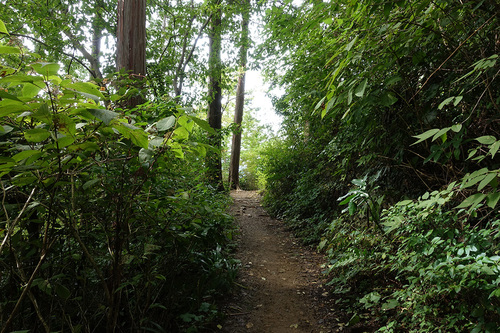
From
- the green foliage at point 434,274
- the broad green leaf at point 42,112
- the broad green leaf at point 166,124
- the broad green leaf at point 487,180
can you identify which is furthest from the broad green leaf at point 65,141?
the green foliage at point 434,274

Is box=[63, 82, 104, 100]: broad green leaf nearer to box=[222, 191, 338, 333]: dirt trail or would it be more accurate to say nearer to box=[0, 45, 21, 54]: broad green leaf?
box=[0, 45, 21, 54]: broad green leaf

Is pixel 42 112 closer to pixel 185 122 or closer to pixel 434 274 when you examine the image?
pixel 185 122

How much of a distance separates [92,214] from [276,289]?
9.52 ft

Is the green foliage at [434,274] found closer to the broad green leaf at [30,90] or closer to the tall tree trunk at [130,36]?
the broad green leaf at [30,90]

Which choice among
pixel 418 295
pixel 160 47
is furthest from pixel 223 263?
pixel 160 47

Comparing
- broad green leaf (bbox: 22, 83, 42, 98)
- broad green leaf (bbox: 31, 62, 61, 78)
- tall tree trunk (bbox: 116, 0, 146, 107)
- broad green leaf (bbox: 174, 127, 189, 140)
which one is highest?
tall tree trunk (bbox: 116, 0, 146, 107)

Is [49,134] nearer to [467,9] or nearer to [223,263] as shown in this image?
[223,263]

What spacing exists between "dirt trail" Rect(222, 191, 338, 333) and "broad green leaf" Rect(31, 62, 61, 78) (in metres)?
2.88

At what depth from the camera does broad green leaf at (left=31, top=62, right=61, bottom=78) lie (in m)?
0.91

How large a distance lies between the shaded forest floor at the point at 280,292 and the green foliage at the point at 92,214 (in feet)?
1.20

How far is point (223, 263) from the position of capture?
374 cm

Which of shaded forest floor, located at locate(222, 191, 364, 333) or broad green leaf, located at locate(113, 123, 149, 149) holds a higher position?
broad green leaf, located at locate(113, 123, 149, 149)

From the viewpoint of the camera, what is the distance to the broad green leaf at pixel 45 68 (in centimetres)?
91

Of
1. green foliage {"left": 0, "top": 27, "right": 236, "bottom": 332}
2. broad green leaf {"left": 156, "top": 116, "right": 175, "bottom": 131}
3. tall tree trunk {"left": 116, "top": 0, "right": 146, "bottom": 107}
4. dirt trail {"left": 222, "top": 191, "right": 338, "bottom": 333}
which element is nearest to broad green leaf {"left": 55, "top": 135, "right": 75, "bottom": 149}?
green foliage {"left": 0, "top": 27, "right": 236, "bottom": 332}
